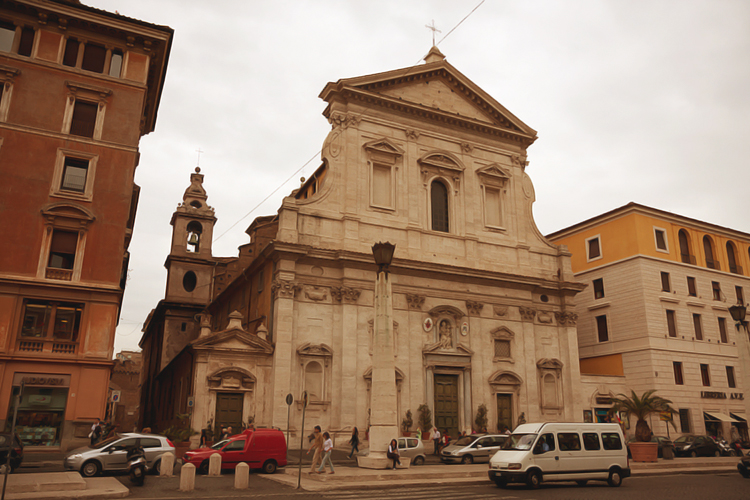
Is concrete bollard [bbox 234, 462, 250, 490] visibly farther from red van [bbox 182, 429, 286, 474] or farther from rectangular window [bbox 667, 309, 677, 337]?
rectangular window [bbox 667, 309, 677, 337]

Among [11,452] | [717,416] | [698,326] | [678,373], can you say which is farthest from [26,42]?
[717,416]

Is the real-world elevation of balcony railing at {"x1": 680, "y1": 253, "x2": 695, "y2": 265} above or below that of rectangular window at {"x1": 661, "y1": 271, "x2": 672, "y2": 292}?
above

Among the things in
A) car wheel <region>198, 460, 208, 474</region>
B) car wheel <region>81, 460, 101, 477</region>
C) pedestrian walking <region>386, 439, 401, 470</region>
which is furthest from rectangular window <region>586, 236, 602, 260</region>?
car wheel <region>81, 460, 101, 477</region>

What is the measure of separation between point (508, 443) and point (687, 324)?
91.3 feet

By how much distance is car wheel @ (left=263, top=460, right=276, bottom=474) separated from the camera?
66.0ft

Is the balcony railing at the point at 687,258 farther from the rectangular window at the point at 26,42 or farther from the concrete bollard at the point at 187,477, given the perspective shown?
the rectangular window at the point at 26,42

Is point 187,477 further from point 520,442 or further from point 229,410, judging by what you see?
point 229,410

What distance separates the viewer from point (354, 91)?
32.4 m

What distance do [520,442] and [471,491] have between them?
268 cm

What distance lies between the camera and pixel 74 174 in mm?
25578

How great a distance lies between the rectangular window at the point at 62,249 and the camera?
2441cm

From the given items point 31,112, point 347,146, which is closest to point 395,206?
point 347,146

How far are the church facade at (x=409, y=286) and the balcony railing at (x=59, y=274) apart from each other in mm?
6088

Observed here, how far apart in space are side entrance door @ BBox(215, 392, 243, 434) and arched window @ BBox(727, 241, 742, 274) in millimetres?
37663
